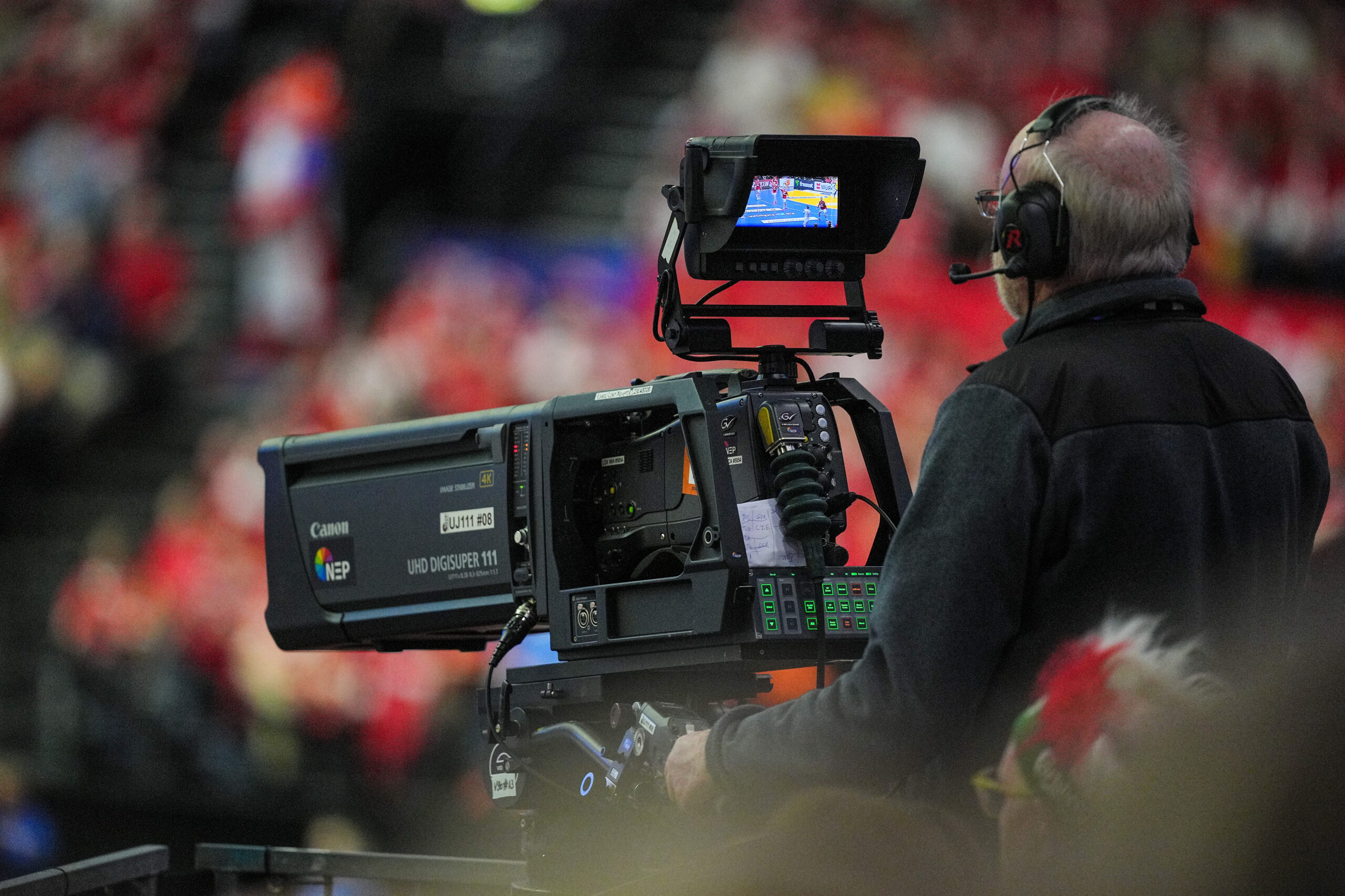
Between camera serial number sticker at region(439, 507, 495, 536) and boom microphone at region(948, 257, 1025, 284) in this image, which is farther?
camera serial number sticker at region(439, 507, 495, 536)

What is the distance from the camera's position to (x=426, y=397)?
6.49 metres

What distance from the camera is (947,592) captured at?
1.69 meters

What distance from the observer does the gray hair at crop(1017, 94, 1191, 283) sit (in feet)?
5.87

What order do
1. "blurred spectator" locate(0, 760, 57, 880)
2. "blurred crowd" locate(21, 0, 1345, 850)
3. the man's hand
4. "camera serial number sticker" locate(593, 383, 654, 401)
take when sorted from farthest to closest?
"blurred spectator" locate(0, 760, 57, 880), "blurred crowd" locate(21, 0, 1345, 850), "camera serial number sticker" locate(593, 383, 654, 401), the man's hand

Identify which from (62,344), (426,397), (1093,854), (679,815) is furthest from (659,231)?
(1093,854)

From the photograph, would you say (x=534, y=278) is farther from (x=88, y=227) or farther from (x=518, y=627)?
(x=518, y=627)

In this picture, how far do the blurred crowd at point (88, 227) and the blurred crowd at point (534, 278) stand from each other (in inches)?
0.6

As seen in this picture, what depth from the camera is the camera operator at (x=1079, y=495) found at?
1.69m

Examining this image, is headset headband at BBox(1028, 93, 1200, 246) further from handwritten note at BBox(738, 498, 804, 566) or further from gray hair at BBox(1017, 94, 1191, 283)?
handwritten note at BBox(738, 498, 804, 566)

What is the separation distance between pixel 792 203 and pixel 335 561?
3.31ft

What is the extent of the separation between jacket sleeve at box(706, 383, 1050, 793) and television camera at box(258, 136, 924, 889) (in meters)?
0.43

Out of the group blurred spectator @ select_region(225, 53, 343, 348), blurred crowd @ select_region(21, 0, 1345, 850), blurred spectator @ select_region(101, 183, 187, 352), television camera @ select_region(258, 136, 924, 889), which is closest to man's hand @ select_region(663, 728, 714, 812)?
television camera @ select_region(258, 136, 924, 889)

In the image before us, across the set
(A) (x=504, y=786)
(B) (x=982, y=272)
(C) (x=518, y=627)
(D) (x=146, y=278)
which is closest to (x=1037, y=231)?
(B) (x=982, y=272)

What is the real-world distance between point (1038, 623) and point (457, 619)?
1.14 metres
